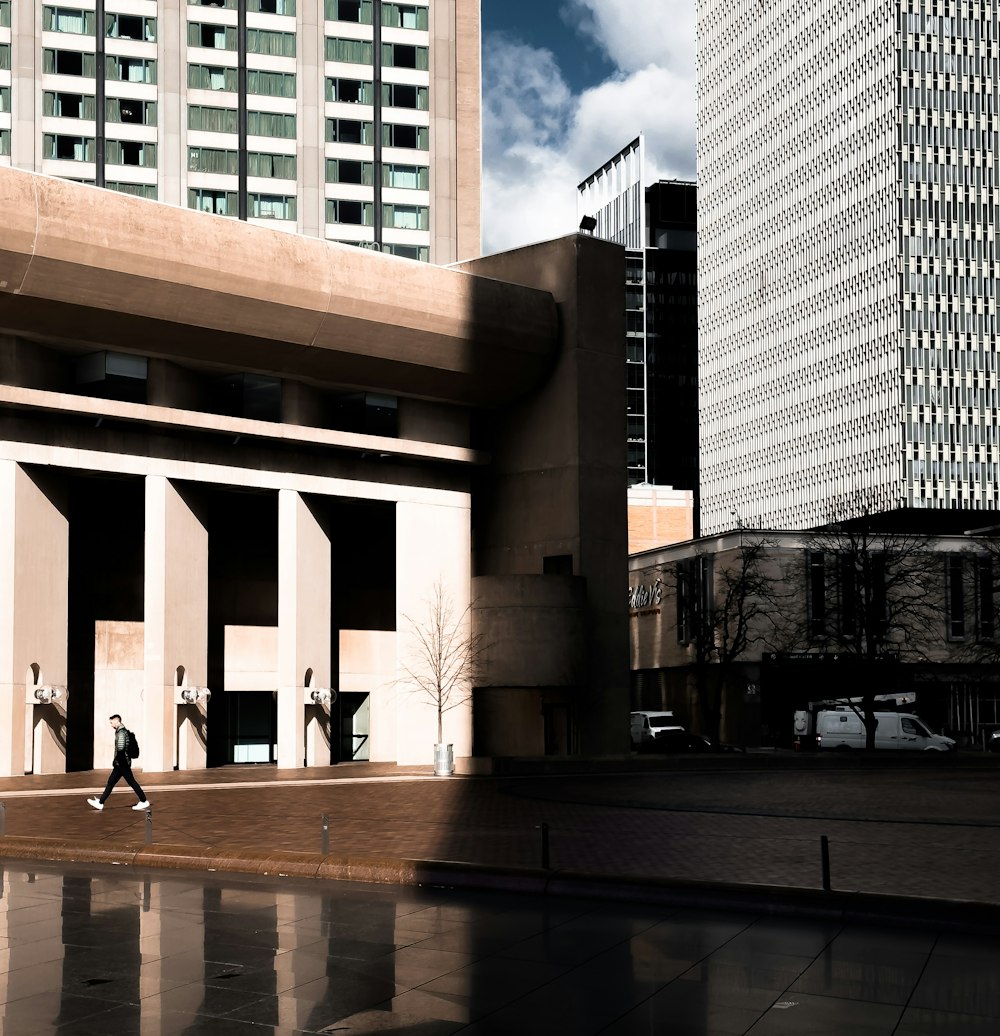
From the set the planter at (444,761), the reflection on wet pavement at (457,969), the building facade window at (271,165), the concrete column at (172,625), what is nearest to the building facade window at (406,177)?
the building facade window at (271,165)

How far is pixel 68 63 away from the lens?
66.1 m

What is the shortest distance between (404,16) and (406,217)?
9.39 metres

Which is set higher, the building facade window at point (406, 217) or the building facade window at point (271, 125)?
the building facade window at point (271, 125)

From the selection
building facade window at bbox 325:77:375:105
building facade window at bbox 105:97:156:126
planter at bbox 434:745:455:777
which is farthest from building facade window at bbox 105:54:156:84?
planter at bbox 434:745:455:777

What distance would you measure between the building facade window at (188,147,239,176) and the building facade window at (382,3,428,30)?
996cm

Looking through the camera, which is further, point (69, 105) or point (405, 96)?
point (405, 96)

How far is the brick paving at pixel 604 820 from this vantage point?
1858cm

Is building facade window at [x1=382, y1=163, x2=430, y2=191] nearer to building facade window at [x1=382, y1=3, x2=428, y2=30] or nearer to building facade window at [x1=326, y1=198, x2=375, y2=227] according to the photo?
building facade window at [x1=326, y1=198, x2=375, y2=227]

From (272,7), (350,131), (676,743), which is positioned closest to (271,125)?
(350,131)

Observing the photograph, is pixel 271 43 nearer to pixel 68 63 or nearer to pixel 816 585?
pixel 68 63

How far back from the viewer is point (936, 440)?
127m

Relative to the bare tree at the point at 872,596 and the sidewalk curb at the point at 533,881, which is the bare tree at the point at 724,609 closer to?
the bare tree at the point at 872,596

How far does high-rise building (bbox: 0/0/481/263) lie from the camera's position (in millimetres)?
65812

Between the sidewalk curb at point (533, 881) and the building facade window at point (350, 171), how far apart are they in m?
51.6
